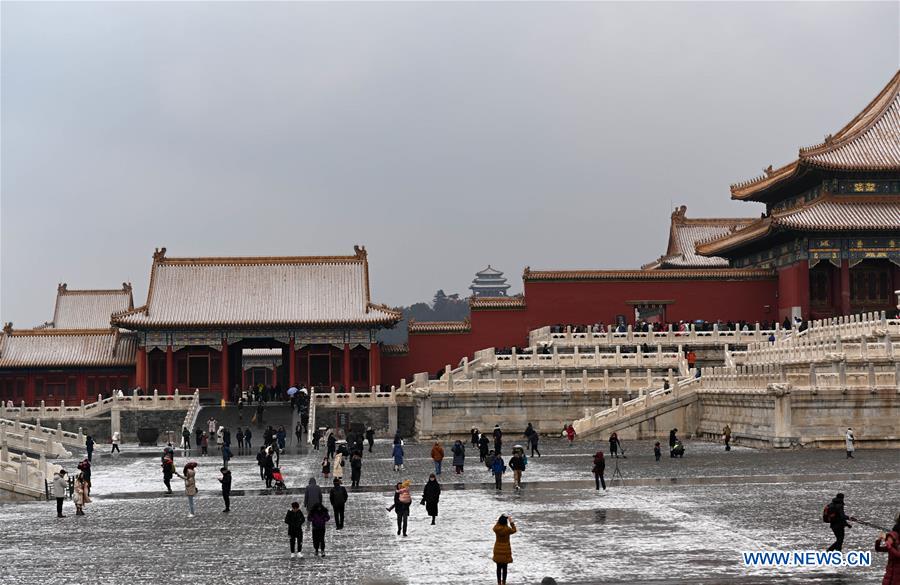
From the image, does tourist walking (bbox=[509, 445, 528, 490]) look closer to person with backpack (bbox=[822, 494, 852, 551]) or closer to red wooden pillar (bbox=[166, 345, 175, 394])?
person with backpack (bbox=[822, 494, 852, 551])

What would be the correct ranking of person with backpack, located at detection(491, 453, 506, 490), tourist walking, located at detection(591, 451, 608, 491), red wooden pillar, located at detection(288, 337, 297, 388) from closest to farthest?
tourist walking, located at detection(591, 451, 608, 491), person with backpack, located at detection(491, 453, 506, 490), red wooden pillar, located at detection(288, 337, 297, 388)

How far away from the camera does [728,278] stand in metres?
65.6

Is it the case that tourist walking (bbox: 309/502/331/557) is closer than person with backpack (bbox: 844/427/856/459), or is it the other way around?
tourist walking (bbox: 309/502/331/557)

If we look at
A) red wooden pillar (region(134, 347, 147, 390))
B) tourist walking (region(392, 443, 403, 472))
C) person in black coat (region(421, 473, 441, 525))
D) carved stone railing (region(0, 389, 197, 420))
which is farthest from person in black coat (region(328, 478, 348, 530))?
red wooden pillar (region(134, 347, 147, 390))

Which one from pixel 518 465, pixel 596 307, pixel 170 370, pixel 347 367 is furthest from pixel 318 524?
pixel 170 370

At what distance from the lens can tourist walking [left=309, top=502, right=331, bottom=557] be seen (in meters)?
22.0

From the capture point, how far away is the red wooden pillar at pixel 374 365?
64750 mm

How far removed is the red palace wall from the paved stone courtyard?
27920mm

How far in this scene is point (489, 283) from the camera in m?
157

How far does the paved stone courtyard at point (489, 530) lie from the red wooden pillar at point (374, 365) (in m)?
27.8

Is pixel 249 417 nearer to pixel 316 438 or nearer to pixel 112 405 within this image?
pixel 112 405

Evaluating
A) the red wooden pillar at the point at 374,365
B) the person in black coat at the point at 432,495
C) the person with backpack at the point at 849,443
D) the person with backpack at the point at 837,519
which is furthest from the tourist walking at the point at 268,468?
the red wooden pillar at the point at 374,365

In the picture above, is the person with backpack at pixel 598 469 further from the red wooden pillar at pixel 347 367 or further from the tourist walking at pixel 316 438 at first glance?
the red wooden pillar at pixel 347 367

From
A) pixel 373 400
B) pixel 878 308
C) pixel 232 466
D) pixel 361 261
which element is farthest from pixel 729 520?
pixel 361 261
